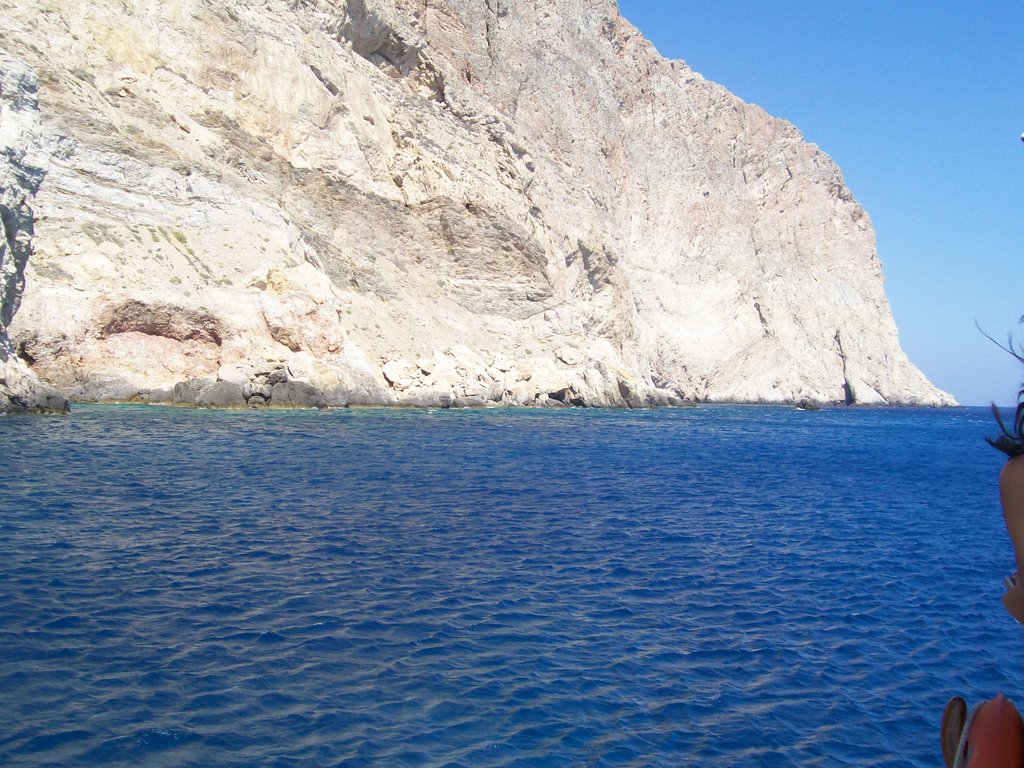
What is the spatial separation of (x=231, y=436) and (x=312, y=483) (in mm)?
8500

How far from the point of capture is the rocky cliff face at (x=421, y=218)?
119ft

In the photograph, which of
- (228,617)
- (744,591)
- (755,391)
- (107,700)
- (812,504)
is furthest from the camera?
(755,391)

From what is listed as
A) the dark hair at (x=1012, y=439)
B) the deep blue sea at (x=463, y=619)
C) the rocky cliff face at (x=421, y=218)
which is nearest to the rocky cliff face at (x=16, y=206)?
the rocky cliff face at (x=421, y=218)

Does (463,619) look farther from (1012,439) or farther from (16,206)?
(16,206)

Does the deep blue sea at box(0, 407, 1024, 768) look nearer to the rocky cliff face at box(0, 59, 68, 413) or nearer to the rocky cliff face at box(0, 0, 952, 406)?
the rocky cliff face at box(0, 59, 68, 413)

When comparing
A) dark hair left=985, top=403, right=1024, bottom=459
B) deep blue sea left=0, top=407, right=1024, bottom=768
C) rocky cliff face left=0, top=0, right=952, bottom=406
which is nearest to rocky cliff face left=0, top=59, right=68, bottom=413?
rocky cliff face left=0, top=0, right=952, bottom=406

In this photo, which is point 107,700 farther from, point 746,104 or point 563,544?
point 746,104

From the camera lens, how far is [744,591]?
1071 cm

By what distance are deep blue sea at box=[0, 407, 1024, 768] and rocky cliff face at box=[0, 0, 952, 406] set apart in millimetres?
17919

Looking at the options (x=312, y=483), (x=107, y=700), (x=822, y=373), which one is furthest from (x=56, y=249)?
(x=822, y=373)

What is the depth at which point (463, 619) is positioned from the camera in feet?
28.4

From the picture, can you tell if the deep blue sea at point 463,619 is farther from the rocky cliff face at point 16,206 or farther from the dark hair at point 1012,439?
the rocky cliff face at point 16,206

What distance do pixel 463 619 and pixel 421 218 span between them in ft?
162

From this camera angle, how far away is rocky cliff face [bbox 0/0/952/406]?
3616 centimetres
